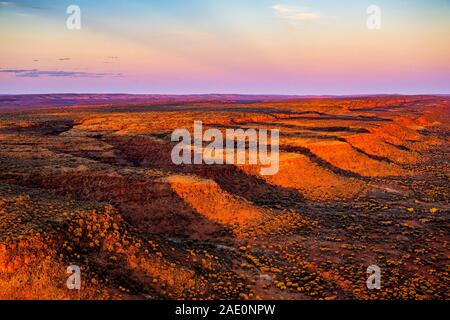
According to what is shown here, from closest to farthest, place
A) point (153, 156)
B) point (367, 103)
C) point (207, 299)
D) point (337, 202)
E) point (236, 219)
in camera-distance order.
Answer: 1. point (207, 299)
2. point (236, 219)
3. point (337, 202)
4. point (153, 156)
5. point (367, 103)

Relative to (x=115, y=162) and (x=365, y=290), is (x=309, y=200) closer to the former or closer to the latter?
(x=365, y=290)

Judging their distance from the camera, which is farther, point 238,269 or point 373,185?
point 373,185

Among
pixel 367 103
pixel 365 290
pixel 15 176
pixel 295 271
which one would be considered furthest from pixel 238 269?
pixel 367 103

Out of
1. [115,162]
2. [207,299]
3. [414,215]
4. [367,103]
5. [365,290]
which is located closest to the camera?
[207,299]

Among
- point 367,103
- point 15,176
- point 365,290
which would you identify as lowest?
point 365,290

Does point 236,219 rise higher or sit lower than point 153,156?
lower

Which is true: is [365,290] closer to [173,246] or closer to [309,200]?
[173,246]
